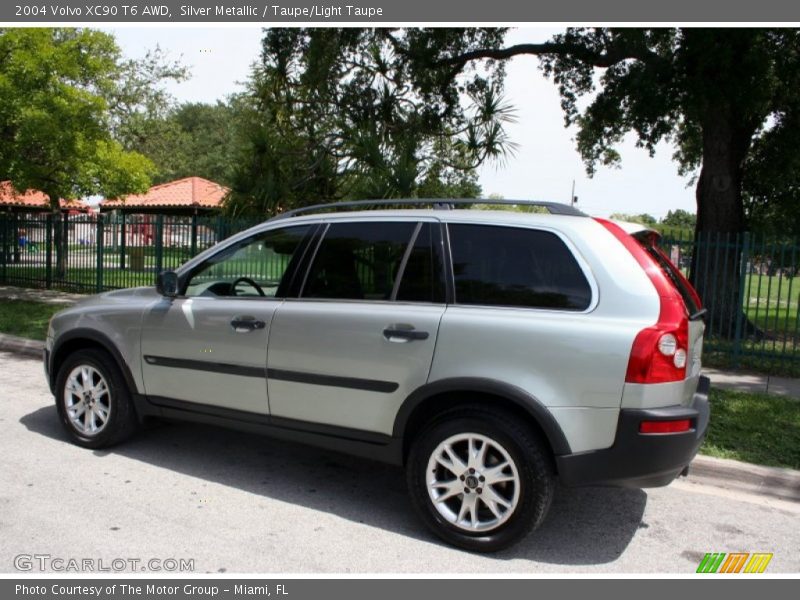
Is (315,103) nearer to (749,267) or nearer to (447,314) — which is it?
(749,267)

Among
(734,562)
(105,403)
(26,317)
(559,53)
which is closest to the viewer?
(734,562)

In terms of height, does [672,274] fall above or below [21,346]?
above

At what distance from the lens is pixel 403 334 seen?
A: 149 inches

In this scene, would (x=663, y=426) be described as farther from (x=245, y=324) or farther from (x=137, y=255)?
(x=137, y=255)

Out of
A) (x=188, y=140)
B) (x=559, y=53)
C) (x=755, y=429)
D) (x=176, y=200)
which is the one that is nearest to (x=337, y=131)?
(x=559, y=53)

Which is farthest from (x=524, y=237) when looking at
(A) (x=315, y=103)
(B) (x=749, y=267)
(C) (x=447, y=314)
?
(A) (x=315, y=103)

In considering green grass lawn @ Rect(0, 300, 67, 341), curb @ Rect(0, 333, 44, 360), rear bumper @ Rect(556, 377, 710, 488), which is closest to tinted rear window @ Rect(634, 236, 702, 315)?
rear bumper @ Rect(556, 377, 710, 488)

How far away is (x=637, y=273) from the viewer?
3.47 m

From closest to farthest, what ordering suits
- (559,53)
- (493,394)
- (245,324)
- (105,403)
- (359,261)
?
(493,394) < (359,261) < (245,324) < (105,403) < (559,53)

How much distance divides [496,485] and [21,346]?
7886mm

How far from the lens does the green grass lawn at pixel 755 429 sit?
5219mm

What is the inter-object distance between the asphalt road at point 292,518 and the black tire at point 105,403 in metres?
0.12

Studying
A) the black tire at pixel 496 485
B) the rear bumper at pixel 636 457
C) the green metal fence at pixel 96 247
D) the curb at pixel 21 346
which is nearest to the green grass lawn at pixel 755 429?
the rear bumper at pixel 636 457

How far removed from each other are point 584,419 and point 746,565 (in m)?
1.29
